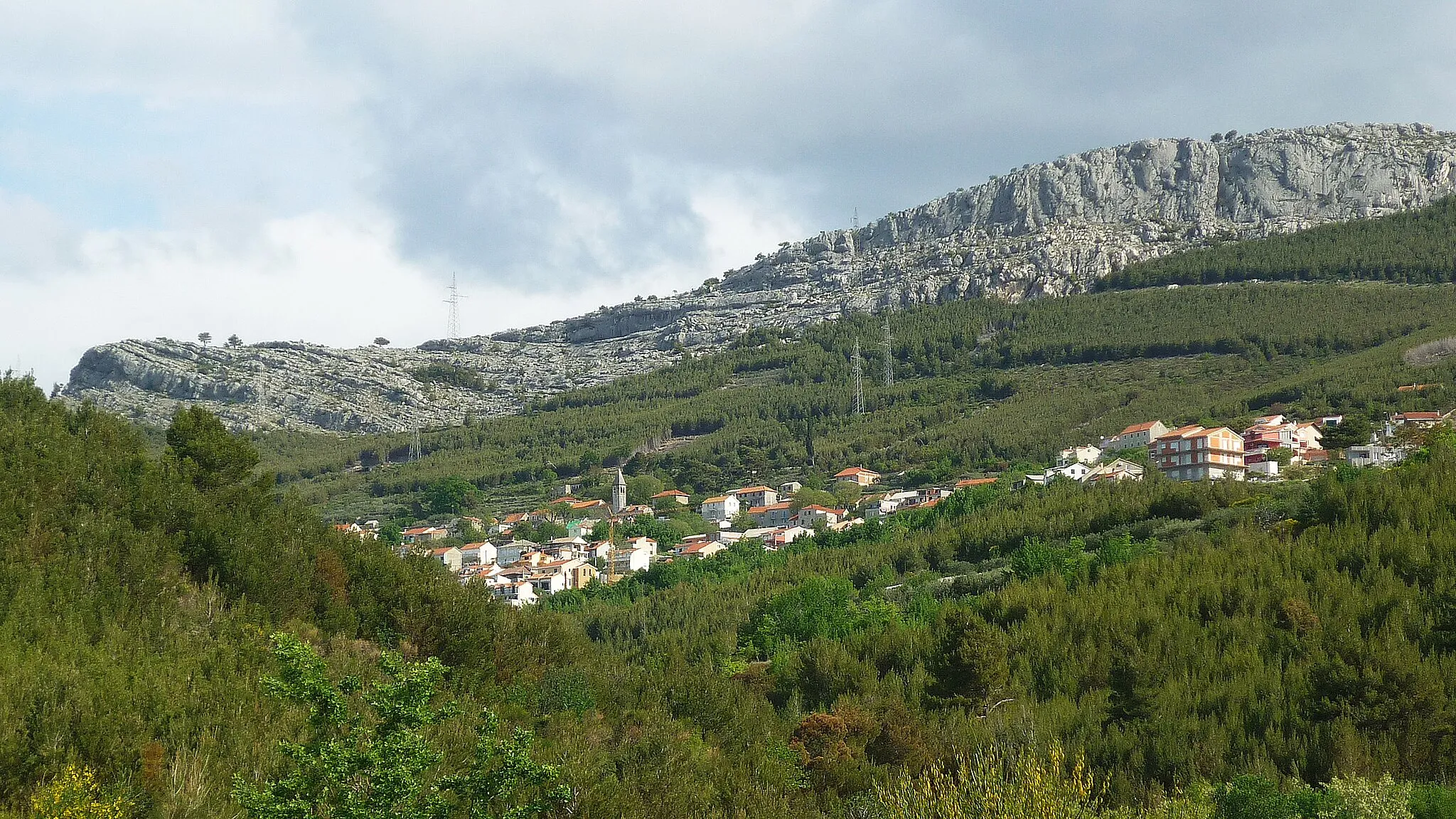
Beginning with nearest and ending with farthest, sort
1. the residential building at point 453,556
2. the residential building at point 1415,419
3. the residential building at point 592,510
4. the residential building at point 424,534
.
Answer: the residential building at point 1415,419
the residential building at point 453,556
the residential building at point 424,534
the residential building at point 592,510

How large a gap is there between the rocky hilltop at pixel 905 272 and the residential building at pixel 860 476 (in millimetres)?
50808

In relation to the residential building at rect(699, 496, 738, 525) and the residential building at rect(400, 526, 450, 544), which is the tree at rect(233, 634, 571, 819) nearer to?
the residential building at rect(400, 526, 450, 544)

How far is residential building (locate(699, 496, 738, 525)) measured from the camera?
88312mm

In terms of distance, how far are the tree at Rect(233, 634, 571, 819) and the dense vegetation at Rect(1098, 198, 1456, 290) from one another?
10841cm

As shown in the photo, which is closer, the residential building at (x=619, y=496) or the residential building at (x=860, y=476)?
the residential building at (x=860, y=476)

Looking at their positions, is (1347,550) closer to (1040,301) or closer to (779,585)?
(779,585)

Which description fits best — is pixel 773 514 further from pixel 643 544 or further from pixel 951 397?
pixel 951 397

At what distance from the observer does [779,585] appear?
167 feet

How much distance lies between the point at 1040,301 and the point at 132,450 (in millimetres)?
110112

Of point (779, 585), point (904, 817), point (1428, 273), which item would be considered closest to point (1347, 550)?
point (904, 817)

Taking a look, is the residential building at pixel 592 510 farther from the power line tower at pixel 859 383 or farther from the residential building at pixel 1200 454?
the residential building at pixel 1200 454

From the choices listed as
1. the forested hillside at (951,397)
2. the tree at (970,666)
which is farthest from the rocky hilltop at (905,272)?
the tree at (970,666)

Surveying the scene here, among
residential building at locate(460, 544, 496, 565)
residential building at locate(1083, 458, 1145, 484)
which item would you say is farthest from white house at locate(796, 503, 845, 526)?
residential building at locate(460, 544, 496, 565)

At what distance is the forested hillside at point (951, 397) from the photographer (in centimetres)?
8025
